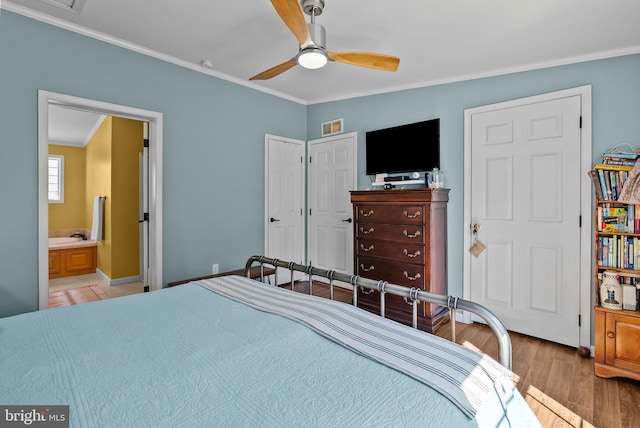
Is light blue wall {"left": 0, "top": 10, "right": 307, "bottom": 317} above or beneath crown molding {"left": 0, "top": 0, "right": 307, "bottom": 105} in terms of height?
beneath

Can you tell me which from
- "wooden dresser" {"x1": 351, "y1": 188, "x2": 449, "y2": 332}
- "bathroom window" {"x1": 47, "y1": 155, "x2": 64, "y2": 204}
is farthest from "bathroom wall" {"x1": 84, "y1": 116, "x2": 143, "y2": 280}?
"wooden dresser" {"x1": 351, "y1": 188, "x2": 449, "y2": 332}

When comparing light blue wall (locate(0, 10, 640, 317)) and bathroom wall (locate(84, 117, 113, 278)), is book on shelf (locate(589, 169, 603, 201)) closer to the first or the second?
light blue wall (locate(0, 10, 640, 317))

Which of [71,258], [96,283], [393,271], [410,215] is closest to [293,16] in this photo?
[410,215]

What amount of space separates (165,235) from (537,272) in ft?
11.7

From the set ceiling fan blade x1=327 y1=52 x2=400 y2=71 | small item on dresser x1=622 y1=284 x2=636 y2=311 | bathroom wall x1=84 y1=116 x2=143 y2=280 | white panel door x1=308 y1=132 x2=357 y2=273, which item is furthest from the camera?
bathroom wall x1=84 y1=116 x2=143 y2=280

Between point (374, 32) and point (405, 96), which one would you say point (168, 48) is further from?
point (405, 96)

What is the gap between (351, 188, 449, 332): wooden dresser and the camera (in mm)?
2951

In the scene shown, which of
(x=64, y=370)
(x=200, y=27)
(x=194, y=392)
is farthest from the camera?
(x=200, y=27)

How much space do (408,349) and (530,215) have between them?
2.50 meters

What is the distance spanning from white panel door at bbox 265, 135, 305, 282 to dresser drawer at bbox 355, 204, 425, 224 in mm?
1232

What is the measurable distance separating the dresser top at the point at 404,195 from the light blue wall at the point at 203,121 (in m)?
0.38

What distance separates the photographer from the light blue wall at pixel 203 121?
2.33m

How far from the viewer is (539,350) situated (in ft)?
8.86

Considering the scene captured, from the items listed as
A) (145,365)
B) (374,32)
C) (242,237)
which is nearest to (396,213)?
(374,32)
